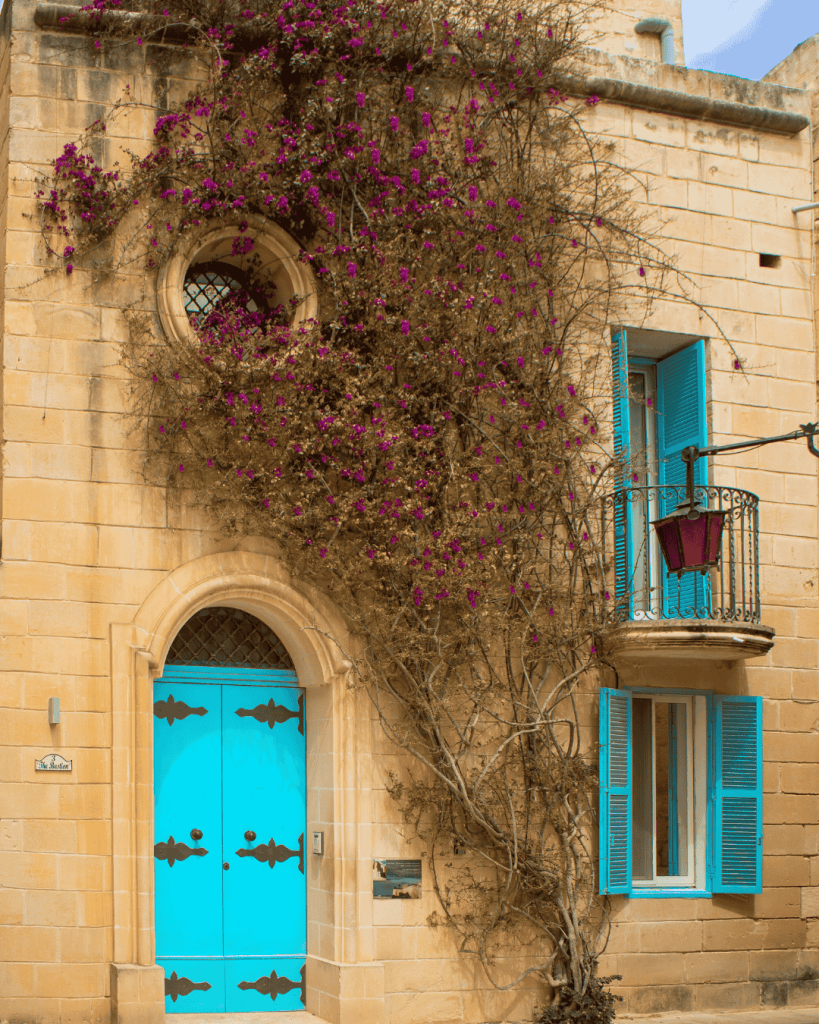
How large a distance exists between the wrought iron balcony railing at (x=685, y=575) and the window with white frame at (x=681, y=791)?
2.11ft

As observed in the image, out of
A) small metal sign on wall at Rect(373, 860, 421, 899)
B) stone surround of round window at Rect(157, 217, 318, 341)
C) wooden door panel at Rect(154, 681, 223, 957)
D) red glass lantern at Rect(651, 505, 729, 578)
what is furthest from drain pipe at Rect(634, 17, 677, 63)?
small metal sign on wall at Rect(373, 860, 421, 899)

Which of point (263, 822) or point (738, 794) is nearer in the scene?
point (263, 822)

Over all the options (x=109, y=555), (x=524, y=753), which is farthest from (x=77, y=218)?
(x=524, y=753)

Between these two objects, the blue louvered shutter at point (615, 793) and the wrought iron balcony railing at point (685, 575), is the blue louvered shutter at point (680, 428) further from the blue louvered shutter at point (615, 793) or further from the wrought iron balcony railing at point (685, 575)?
the blue louvered shutter at point (615, 793)

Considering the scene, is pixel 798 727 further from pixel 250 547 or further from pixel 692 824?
pixel 250 547

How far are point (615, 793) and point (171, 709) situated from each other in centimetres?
305

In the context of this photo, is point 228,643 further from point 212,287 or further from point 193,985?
point 212,287

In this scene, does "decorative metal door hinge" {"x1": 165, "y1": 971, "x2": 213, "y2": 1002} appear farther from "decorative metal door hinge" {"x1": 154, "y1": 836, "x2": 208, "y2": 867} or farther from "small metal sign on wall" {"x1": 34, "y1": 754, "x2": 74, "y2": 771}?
"small metal sign on wall" {"x1": 34, "y1": 754, "x2": 74, "y2": 771}

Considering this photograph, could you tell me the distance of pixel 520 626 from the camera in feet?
28.9

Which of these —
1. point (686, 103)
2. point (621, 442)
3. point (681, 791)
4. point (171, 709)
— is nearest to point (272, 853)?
point (171, 709)

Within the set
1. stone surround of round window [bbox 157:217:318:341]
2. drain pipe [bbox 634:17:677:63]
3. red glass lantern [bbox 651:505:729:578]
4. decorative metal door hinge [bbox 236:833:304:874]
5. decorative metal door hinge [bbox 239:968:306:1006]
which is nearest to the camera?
red glass lantern [bbox 651:505:729:578]

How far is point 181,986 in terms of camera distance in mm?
8289

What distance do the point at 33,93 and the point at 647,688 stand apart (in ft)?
18.8

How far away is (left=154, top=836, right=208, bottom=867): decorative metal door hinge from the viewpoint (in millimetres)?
8336
